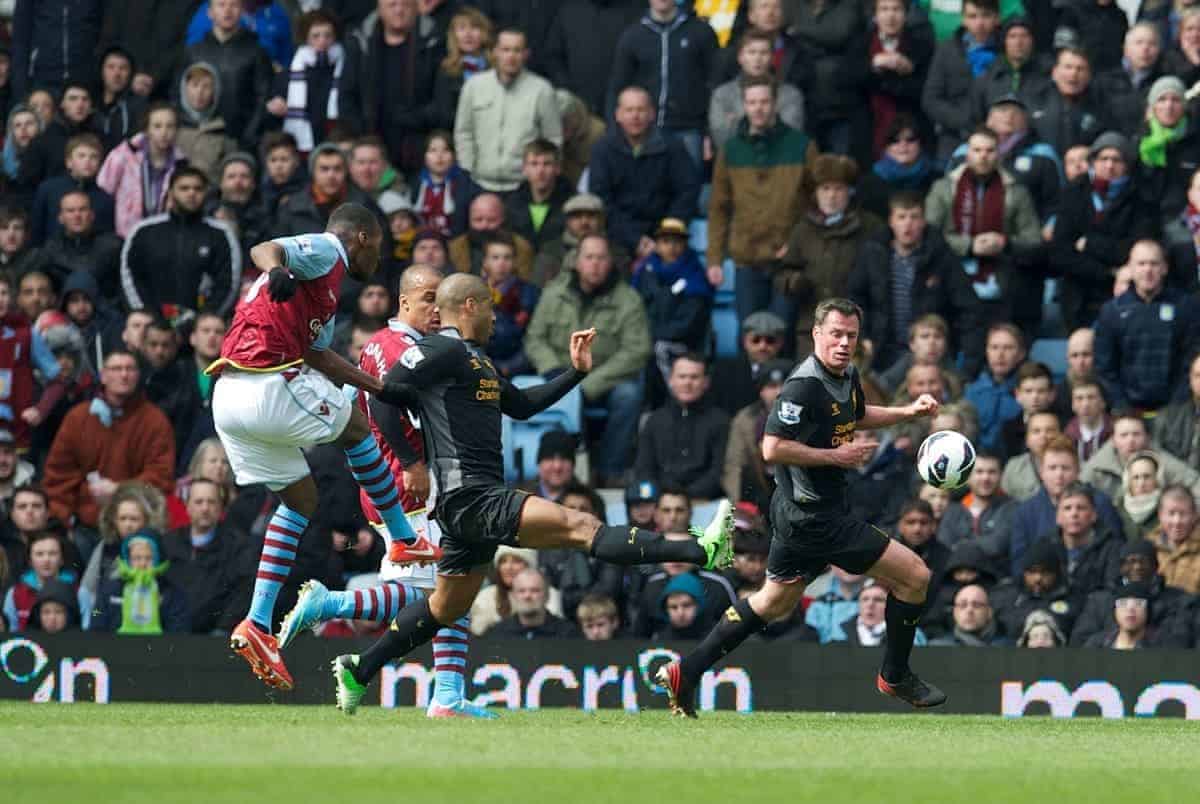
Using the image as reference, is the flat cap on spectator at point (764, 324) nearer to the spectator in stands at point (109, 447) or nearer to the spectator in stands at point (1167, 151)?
the spectator in stands at point (1167, 151)

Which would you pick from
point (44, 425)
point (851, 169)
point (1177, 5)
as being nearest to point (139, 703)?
point (44, 425)

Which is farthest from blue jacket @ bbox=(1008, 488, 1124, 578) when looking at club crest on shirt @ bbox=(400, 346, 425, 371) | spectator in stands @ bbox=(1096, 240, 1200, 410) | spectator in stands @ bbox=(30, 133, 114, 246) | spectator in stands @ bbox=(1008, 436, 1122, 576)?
spectator in stands @ bbox=(30, 133, 114, 246)

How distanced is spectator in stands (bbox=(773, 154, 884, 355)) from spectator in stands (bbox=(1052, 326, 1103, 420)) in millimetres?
1972

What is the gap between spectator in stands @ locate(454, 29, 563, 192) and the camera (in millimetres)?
19922

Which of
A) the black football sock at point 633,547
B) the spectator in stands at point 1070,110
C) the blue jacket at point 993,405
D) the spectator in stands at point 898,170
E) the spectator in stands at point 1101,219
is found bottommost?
the black football sock at point 633,547

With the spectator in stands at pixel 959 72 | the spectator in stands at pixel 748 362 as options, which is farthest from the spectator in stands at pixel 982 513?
the spectator in stands at pixel 959 72

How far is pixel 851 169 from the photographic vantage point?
1897 centimetres

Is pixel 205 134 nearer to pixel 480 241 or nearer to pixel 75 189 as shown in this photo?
pixel 75 189

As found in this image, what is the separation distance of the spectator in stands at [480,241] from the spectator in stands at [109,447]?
272cm

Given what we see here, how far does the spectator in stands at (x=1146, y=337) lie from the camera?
17656 millimetres

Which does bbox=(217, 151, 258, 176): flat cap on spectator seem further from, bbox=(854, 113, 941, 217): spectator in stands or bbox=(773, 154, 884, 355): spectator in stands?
bbox=(854, 113, 941, 217): spectator in stands

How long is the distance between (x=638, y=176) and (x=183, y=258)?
373 centimetres

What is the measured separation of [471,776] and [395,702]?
275 inches

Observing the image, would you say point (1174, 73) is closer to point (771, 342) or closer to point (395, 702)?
point (771, 342)
